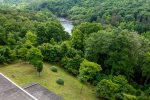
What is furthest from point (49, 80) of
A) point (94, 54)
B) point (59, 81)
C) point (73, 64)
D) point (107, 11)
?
point (107, 11)

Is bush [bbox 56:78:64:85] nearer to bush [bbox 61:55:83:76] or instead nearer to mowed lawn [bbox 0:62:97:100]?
mowed lawn [bbox 0:62:97:100]

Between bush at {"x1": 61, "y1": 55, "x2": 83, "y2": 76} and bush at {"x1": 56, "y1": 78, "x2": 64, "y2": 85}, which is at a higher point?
bush at {"x1": 61, "y1": 55, "x2": 83, "y2": 76}

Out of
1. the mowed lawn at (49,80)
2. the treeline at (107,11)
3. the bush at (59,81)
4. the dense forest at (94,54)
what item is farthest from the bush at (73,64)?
the treeline at (107,11)

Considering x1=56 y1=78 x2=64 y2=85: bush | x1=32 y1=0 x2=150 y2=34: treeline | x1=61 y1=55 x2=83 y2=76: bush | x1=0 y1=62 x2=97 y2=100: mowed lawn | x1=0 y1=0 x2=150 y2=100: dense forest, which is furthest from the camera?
x1=32 y1=0 x2=150 y2=34: treeline

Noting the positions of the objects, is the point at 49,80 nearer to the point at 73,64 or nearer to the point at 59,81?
the point at 59,81

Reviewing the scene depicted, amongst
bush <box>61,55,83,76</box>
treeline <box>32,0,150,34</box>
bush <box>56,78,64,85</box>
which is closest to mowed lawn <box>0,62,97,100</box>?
bush <box>56,78,64,85</box>

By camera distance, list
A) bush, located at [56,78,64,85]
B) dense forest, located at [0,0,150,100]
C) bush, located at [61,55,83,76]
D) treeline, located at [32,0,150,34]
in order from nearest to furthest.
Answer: dense forest, located at [0,0,150,100] → bush, located at [56,78,64,85] → bush, located at [61,55,83,76] → treeline, located at [32,0,150,34]
